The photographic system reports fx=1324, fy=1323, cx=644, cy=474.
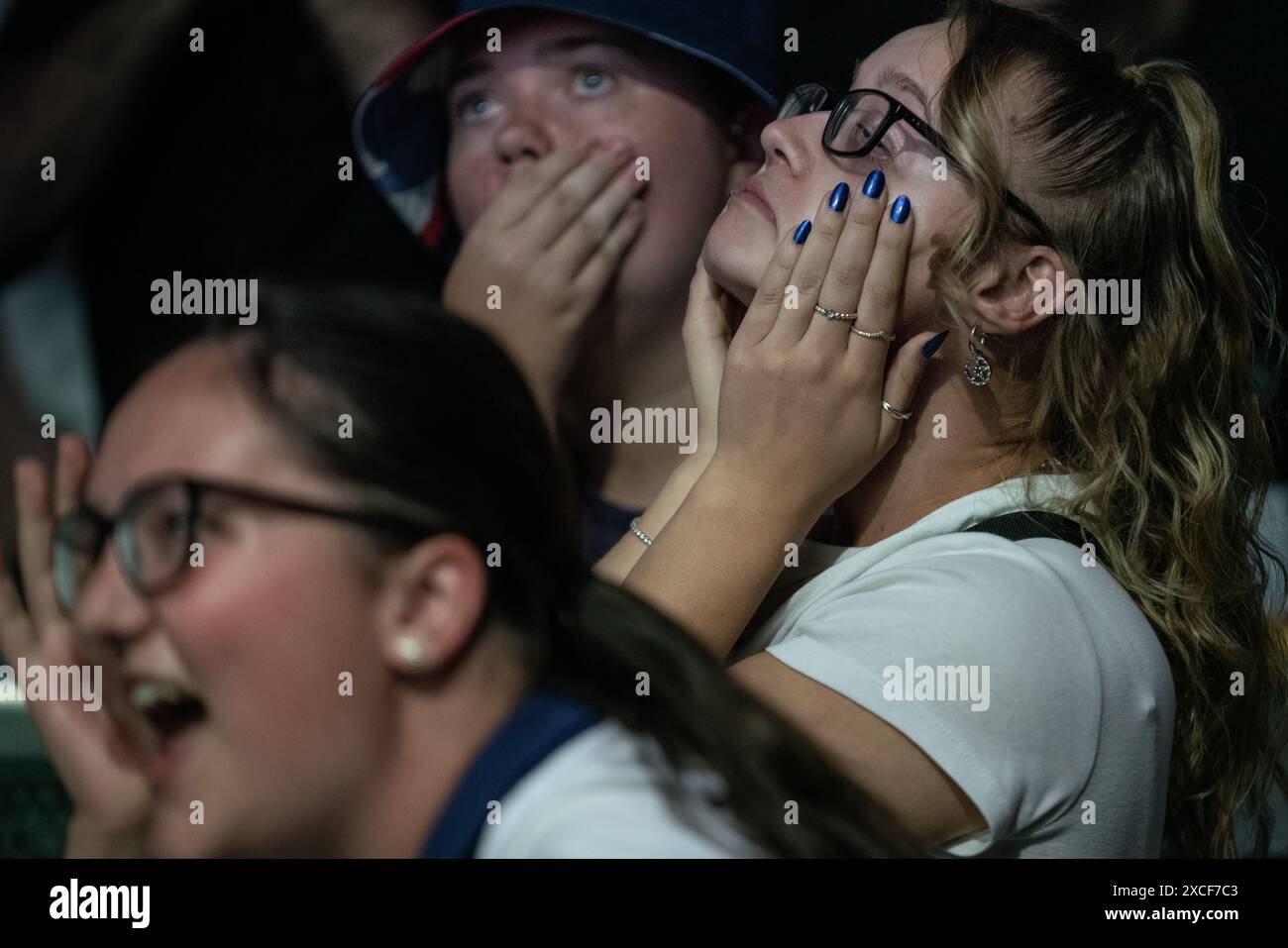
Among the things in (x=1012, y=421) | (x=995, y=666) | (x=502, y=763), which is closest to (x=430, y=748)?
(x=502, y=763)

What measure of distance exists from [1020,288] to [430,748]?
Answer: 742mm

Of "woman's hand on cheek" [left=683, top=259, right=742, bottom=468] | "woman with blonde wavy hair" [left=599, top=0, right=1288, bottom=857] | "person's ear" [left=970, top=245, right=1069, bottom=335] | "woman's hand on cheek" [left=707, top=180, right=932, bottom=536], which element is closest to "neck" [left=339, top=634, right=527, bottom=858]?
"woman with blonde wavy hair" [left=599, top=0, right=1288, bottom=857]

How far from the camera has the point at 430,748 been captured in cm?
90

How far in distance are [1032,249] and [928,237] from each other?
10cm

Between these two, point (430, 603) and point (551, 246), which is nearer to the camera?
point (430, 603)

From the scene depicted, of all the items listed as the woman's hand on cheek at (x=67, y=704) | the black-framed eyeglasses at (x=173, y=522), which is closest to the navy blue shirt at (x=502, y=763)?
the black-framed eyeglasses at (x=173, y=522)

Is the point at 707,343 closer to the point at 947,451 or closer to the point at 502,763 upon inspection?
the point at 947,451

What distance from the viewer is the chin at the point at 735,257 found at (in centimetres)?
132

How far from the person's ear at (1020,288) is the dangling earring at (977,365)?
0.02m

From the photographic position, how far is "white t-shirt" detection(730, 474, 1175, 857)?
1089mm

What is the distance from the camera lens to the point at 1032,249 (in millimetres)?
1271

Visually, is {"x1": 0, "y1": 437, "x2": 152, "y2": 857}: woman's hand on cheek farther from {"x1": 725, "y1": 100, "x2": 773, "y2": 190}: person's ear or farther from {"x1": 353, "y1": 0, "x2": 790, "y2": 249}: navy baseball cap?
{"x1": 725, "y1": 100, "x2": 773, "y2": 190}: person's ear
